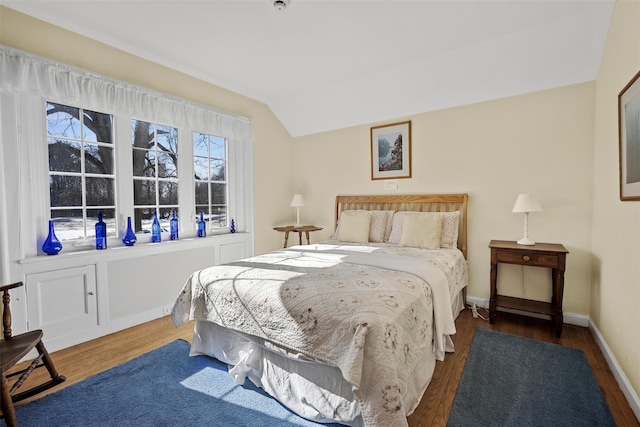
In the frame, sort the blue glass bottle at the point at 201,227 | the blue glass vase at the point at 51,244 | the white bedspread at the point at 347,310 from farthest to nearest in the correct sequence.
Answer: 1. the blue glass bottle at the point at 201,227
2. the blue glass vase at the point at 51,244
3. the white bedspread at the point at 347,310

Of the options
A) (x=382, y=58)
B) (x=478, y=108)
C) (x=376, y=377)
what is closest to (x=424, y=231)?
(x=478, y=108)

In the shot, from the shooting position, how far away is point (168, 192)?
3367 mm

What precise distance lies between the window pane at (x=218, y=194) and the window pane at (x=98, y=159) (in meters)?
1.19

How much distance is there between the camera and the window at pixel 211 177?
12.1 feet

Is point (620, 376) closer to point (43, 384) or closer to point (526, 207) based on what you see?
point (526, 207)

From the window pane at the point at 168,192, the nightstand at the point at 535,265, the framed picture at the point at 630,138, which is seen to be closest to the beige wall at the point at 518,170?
the nightstand at the point at 535,265

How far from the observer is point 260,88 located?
155 inches

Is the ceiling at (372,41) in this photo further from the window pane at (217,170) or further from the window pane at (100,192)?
the window pane at (100,192)

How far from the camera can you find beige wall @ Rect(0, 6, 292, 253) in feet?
7.76

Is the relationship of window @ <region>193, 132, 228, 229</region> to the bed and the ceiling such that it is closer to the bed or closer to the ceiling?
the ceiling

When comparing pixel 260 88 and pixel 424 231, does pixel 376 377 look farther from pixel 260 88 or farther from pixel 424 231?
pixel 260 88

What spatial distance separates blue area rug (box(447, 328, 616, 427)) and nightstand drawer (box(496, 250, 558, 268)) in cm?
67

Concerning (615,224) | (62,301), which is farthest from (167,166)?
(615,224)

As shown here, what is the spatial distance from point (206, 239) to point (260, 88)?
6.80ft
